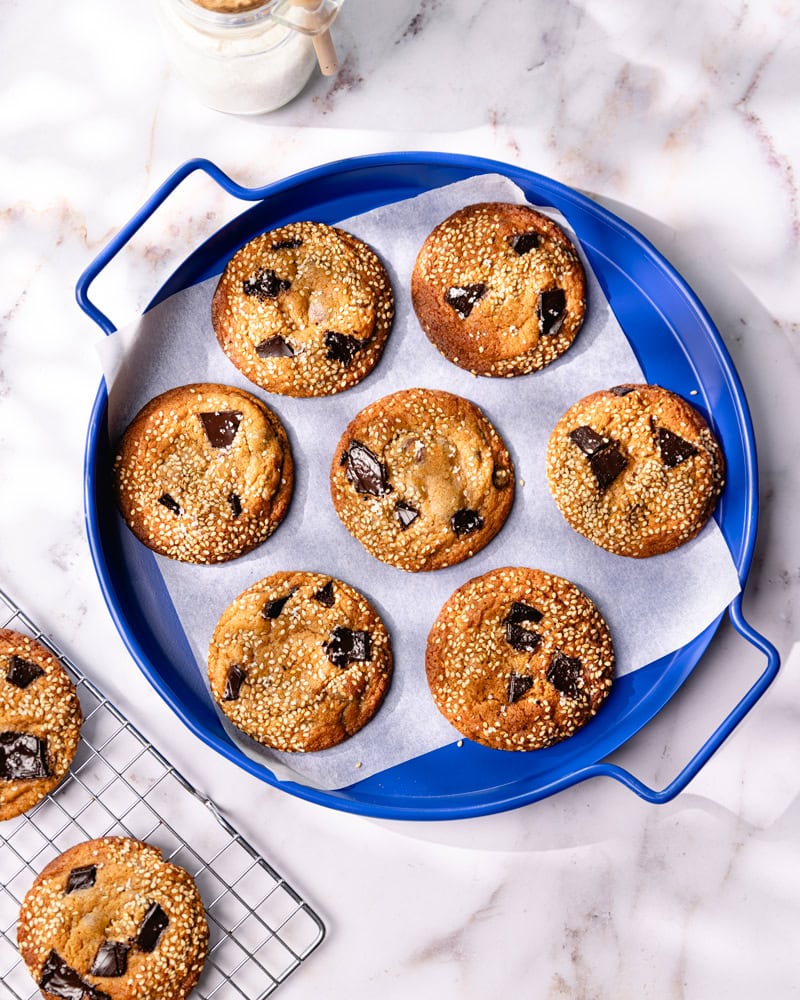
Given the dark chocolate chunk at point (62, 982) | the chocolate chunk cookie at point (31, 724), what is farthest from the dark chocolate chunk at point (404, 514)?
the dark chocolate chunk at point (62, 982)

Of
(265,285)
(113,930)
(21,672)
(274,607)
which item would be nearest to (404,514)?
(274,607)

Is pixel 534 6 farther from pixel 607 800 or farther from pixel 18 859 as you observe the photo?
pixel 18 859

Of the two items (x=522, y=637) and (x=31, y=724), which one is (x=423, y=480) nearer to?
(x=522, y=637)

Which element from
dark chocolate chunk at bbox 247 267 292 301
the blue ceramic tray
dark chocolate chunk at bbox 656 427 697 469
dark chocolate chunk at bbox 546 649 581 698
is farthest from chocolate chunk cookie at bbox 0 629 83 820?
dark chocolate chunk at bbox 656 427 697 469

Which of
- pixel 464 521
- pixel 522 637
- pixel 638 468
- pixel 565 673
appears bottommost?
pixel 565 673

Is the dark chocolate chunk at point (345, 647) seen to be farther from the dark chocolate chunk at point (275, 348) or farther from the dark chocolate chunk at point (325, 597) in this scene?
the dark chocolate chunk at point (275, 348)

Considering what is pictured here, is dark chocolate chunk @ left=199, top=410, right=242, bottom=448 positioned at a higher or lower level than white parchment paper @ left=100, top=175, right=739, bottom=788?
higher

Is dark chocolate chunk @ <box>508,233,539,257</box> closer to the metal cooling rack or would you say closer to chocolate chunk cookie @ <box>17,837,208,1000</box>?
the metal cooling rack
